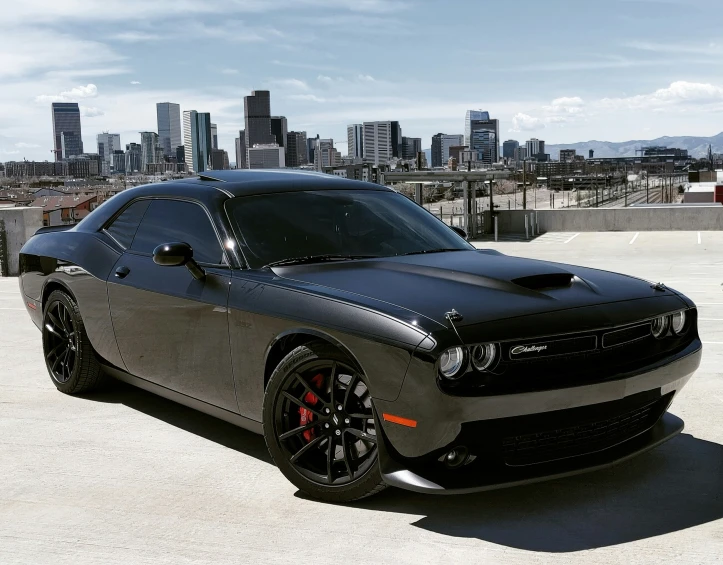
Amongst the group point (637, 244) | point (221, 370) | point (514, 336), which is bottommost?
point (637, 244)

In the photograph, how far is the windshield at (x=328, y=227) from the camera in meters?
4.68

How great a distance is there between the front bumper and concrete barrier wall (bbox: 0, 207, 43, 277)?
13.1 metres

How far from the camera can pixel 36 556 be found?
353 centimetres

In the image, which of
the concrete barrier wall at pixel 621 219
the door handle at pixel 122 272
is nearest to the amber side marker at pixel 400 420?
the door handle at pixel 122 272

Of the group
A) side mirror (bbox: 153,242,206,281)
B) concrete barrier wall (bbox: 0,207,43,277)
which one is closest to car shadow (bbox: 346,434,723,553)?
side mirror (bbox: 153,242,206,281)

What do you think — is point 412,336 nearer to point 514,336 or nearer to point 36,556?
point 514,336

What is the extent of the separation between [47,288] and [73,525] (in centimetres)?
291

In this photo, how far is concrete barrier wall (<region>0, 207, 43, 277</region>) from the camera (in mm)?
15320

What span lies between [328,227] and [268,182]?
524mm

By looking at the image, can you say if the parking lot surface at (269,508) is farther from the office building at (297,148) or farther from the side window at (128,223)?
the office building at (297,148)

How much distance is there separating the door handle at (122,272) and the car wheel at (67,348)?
2.13 feet

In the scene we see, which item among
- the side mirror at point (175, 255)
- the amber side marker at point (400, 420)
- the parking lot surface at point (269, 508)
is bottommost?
the parking lot surface at point (269, 508)

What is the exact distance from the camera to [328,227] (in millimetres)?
4887

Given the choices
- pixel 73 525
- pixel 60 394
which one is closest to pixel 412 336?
pixel 73 525
